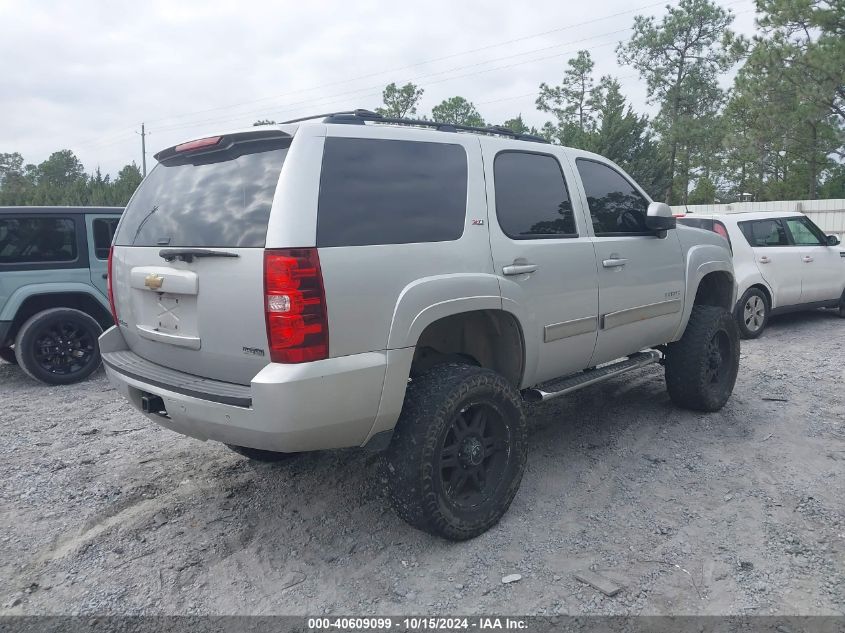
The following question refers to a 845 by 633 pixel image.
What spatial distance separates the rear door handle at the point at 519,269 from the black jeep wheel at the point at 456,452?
0.56m

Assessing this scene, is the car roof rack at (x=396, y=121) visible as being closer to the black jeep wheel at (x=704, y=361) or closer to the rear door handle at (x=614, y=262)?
the rear door handle at (x=614, y=262)

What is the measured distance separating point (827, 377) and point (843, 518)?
327 cm

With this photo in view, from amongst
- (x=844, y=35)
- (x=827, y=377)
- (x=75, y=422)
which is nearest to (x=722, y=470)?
(x=827, y=377)

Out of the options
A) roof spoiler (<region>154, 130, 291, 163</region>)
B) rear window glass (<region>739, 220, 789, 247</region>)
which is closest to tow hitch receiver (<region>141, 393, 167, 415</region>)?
roof spoiler (<region>154, 130, 291, 163</region>)

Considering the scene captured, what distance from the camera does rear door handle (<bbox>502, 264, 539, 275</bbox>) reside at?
3509 mm

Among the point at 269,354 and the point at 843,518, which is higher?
the point at 269,354

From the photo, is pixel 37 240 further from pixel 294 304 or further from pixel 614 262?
pixel 614 262

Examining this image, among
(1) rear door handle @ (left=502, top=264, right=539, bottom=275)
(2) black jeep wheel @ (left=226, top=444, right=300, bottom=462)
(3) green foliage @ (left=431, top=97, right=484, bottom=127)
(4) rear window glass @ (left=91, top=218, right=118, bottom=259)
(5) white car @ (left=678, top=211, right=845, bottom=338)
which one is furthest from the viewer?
(3) green foliage @ (left=431, top=97, right=484, bottom=127)

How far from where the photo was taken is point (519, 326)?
362cm

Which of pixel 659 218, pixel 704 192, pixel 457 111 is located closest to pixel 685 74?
pixel 704 192

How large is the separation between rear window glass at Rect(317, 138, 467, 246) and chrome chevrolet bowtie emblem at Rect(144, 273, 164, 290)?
3.09ft

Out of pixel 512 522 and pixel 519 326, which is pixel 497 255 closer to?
pixel 519 326

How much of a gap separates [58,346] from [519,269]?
5349mm

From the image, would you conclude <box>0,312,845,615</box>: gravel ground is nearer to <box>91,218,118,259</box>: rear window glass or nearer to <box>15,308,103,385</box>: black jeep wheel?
<box>15,308,103,385</box>: black jeep wheel
